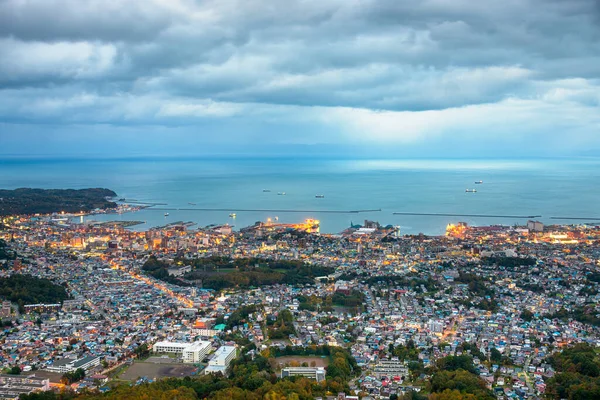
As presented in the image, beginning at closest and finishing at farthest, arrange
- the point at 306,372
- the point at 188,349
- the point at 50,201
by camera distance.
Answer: the point at 306,372 → the point at 188,349 → the point at 50,201

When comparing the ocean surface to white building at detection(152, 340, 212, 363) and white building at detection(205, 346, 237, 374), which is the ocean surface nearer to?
white building at detection(152, 340, 212, 363)

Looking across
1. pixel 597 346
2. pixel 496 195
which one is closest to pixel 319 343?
pixel 597 346

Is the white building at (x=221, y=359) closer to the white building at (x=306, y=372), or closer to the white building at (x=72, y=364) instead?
the white building at (x=306, y=372)

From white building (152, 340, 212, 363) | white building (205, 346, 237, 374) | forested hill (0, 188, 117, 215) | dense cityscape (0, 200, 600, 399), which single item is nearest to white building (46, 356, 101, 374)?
dense cityscape (0, 200, 600, 399)

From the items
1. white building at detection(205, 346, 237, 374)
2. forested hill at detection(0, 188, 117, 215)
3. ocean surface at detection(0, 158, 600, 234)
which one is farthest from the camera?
forested hill at detection(0, 188, 117, 215)

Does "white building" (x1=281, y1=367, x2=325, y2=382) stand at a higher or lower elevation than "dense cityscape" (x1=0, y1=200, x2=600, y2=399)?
lower

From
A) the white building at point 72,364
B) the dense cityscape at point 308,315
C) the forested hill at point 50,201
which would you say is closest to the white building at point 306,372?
the dense cityscape at point 308,315

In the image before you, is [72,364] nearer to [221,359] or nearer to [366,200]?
[221,359]

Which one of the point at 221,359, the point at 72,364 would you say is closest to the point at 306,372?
the point at 221,359
